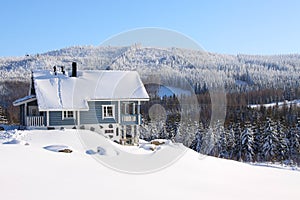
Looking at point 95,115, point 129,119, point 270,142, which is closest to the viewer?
point 95,115

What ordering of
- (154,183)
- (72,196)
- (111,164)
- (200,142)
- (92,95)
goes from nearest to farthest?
1. (72,196)
2. (154,183)
3. (111,164)
4. (92,95)
5. (200,142)

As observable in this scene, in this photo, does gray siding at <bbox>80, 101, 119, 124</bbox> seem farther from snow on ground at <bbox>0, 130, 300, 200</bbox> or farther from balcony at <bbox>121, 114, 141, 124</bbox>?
snow on ground at <bbox>0, 130, 300, 200</bbox>

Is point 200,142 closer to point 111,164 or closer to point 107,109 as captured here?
point 107,109

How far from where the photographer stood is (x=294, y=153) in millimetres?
46344

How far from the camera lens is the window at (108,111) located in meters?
21.3

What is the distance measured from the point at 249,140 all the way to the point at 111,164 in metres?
36.7

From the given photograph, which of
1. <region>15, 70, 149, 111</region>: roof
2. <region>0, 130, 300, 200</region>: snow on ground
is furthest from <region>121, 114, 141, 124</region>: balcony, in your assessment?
<region>0, 130, 300, 200</region>: snow on ground

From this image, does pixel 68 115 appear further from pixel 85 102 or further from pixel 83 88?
pixel 83 88

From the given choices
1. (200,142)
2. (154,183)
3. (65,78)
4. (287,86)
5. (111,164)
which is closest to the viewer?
(154,183)

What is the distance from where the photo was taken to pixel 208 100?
81.4ft

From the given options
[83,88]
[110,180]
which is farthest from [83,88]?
[110,180]

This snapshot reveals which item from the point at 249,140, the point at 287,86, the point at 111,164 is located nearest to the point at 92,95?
the point at 111,164

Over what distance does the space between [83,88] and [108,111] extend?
2.16 metres

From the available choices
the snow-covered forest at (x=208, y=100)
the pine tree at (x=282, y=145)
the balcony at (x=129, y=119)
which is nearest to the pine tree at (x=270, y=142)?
the snow-covered forest at (x=208, y=100)
